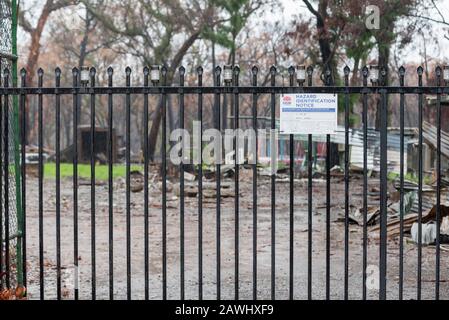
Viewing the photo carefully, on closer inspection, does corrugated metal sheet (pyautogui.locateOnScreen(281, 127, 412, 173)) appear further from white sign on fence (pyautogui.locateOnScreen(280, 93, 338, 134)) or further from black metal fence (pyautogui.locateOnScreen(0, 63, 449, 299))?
white sign on fence (pyautogui.locateOnScreen(280, 93, 338, 134))

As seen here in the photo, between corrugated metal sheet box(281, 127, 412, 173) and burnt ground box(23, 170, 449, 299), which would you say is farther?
corrugated metal sheet box(281, 127, 412, 173)

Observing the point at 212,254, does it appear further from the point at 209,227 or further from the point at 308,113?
the point at 308,113

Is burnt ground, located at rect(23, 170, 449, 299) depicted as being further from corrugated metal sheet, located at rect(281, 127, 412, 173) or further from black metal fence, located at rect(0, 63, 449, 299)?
corrugated metal sheet, located at rect(281, 127, 412, 173)

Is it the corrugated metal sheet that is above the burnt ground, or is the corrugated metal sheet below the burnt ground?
above

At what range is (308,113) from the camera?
5.44m

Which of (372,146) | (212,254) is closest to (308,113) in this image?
(212,254)

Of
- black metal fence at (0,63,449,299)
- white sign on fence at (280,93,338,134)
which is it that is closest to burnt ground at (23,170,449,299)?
black metal fence at (0,63,449,299)

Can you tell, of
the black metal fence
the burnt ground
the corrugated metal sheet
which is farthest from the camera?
the corrugated metal sheet

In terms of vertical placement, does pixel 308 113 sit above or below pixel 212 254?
above


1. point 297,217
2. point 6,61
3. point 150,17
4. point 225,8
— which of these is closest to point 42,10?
point 150,17

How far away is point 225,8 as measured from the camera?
29.0 m

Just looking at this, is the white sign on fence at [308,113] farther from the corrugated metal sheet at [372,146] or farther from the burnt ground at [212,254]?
the corrugated metal sheet at [372,146]

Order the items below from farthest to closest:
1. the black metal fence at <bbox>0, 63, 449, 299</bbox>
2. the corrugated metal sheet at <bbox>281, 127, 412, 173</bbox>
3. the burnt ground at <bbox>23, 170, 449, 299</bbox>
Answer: the corrugated metal sheet at <bbox>281, 127, 412, 173</bbox>, the burnt ground at <bbox>23, 170, 449, 299</bbox>, the black metal fence at <bbox>0, 63, 449, 299</bbox>

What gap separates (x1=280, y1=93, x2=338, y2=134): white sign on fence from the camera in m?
5.40
